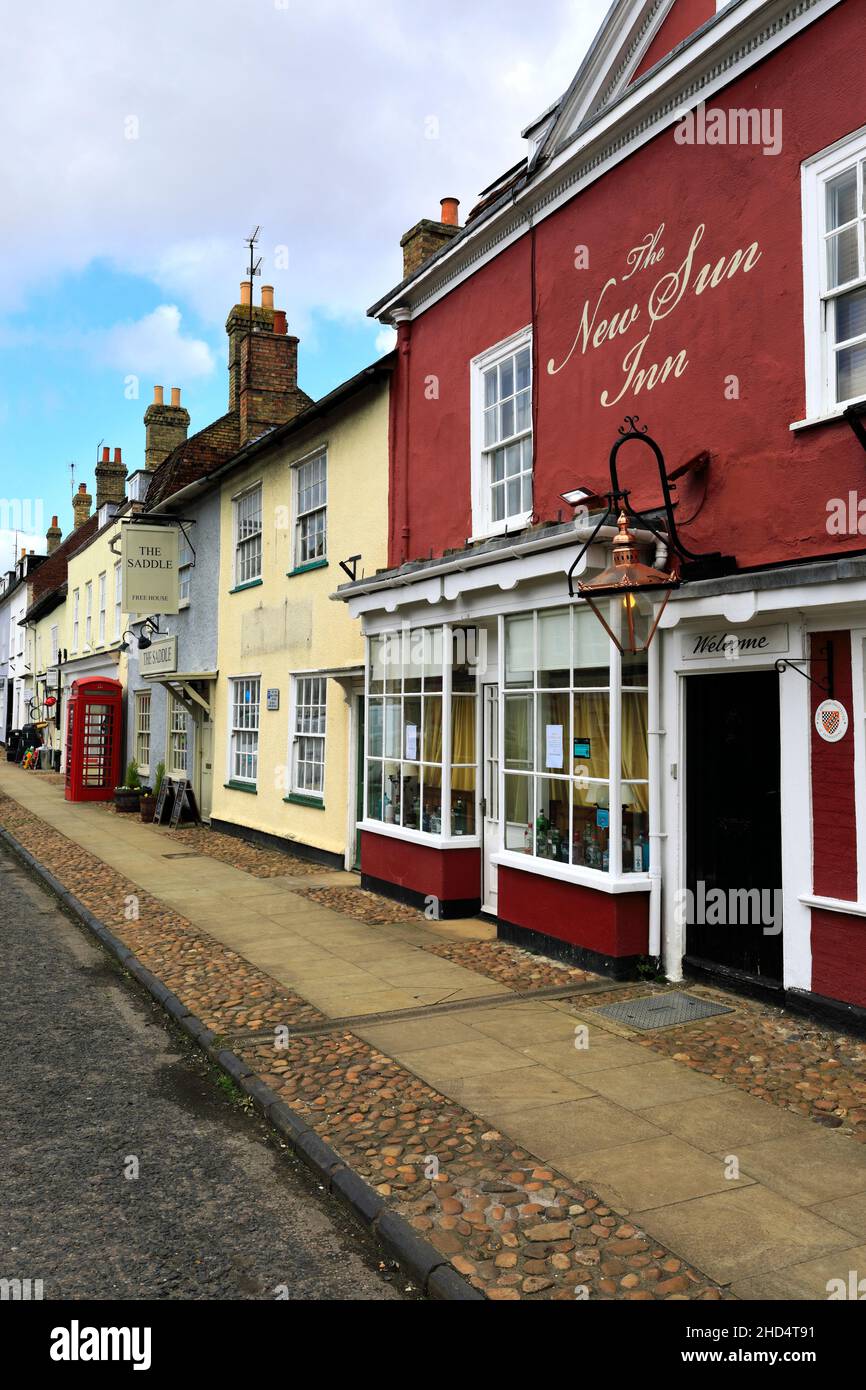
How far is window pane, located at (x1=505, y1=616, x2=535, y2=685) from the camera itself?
905cm

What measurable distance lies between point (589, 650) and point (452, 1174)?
4.56m

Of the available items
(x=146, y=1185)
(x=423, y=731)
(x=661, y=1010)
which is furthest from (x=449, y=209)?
(x=146, y=1185)

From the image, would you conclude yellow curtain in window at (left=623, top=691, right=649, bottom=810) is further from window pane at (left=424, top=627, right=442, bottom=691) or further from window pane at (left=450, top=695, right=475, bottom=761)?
window pane at (left=424, top=627, right=442, bottom=691)

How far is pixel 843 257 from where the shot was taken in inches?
258

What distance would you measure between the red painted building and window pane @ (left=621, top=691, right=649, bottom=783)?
0.06 feet

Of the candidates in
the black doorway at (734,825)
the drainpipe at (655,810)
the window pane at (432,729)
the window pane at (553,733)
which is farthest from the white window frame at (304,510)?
the black doorway at (734,825)

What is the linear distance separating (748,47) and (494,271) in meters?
3.55

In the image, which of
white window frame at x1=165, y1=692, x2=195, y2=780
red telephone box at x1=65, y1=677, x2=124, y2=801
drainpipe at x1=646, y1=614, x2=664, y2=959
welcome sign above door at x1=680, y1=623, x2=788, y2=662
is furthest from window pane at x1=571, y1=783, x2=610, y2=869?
red telephone box at x1=65, y1=677, x2=124, y2=801

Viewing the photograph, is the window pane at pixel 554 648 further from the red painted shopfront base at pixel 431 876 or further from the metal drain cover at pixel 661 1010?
the metal drain cover at pixel 661 1010

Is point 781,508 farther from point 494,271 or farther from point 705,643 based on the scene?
point 494,271

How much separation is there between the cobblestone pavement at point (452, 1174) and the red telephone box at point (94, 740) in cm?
1763

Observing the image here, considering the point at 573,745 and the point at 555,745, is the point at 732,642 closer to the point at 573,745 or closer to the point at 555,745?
the point at 573,745

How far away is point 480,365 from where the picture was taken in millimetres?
10586
